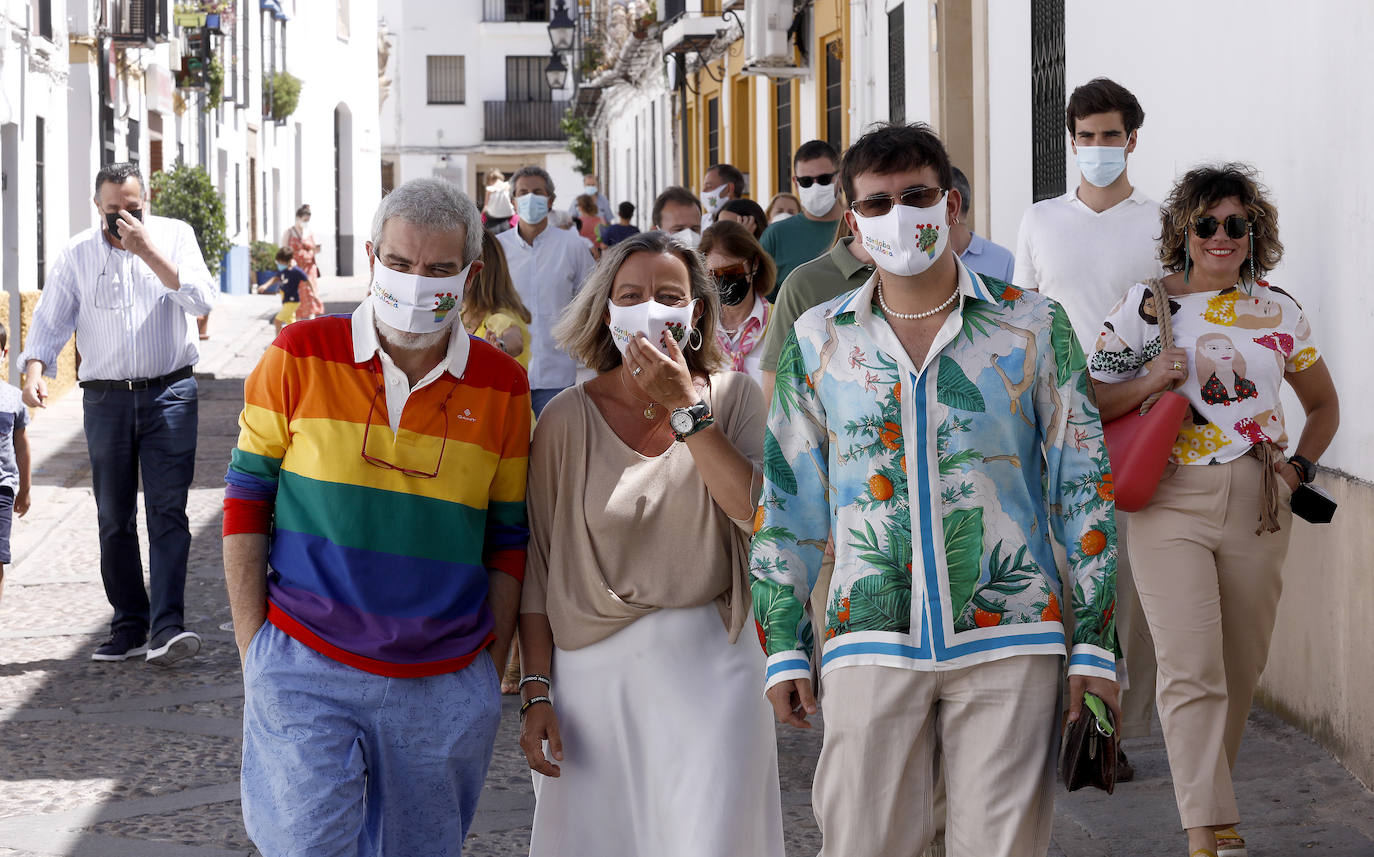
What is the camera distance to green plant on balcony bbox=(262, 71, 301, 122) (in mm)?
36028

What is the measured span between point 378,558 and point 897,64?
38.1 ft

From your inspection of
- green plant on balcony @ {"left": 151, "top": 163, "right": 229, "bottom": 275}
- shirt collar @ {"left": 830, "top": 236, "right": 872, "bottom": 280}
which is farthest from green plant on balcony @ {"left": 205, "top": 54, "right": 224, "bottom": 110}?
shirt collar @ {"left": 830, "top": 236, "right": 872, "bottom": 280}

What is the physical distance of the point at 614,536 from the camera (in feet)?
11.5

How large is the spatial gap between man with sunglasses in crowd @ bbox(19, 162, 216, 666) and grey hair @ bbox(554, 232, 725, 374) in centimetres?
409

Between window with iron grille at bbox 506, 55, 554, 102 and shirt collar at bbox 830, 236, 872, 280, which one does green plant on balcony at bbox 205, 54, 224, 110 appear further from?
window with iron grille at bbox 506, 55, 554, 102

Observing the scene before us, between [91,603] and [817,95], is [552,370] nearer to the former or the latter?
[91,603]

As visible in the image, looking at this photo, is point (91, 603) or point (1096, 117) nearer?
point (1096, 117)

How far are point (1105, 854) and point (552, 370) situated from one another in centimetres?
442

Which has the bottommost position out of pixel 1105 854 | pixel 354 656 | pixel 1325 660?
pixel 1105 854

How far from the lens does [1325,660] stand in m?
5.83

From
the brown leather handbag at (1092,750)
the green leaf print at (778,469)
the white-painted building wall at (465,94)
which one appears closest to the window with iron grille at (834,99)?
the green leaf print at (778,469)

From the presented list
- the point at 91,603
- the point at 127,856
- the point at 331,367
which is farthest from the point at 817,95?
the point at 331,367

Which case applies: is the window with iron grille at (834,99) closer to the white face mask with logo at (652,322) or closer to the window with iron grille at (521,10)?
the white face mask with logo at (652,322)

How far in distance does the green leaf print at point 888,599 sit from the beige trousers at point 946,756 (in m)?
0.08
